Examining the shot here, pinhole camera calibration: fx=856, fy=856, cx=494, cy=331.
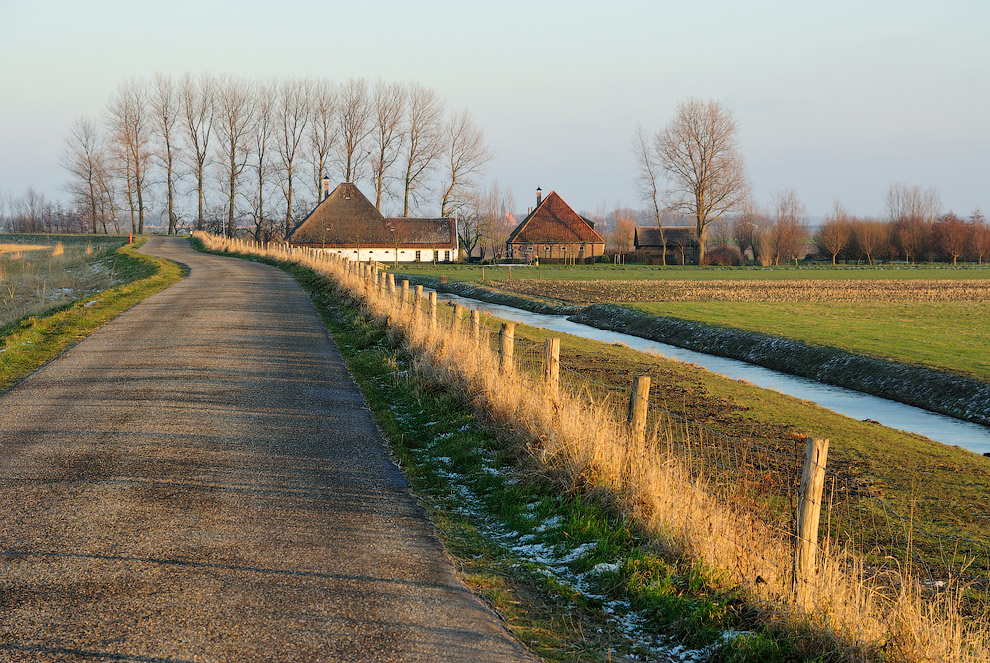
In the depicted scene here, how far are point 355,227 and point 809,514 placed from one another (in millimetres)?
81481

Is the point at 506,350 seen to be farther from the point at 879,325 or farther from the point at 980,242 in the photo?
the point at 980,242

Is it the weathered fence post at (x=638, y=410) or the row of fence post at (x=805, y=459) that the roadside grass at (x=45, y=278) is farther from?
the weathered fence post at (x=638, y=410)

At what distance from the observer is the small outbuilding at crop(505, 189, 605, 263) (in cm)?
9075

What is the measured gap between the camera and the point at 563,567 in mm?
6488

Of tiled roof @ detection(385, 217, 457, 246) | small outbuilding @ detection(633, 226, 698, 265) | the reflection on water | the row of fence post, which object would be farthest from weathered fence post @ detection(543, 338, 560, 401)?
small outbuilding @ detection(633, 226, 698, 265)

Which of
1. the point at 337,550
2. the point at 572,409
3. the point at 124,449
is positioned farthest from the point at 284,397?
the point at 337,550

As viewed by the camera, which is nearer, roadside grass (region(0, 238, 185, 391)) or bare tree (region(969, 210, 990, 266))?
roadside grass (region(0, 238, 185, 391))

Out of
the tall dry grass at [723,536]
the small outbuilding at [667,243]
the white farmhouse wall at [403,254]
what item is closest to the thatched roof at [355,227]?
the white farmhouse wall at [403,254]

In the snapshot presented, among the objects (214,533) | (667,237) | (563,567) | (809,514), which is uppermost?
(667,237)

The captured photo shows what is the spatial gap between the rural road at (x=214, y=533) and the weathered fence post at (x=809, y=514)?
188 centimetres

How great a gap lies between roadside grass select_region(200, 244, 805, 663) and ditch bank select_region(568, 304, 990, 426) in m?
11.9

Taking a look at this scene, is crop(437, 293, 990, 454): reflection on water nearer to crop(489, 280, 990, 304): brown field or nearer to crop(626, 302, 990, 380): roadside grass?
crop(626, 302, 990, 380): roadside grass

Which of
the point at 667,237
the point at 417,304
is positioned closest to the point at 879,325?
the point at 417,304

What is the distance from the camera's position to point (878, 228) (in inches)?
3551
